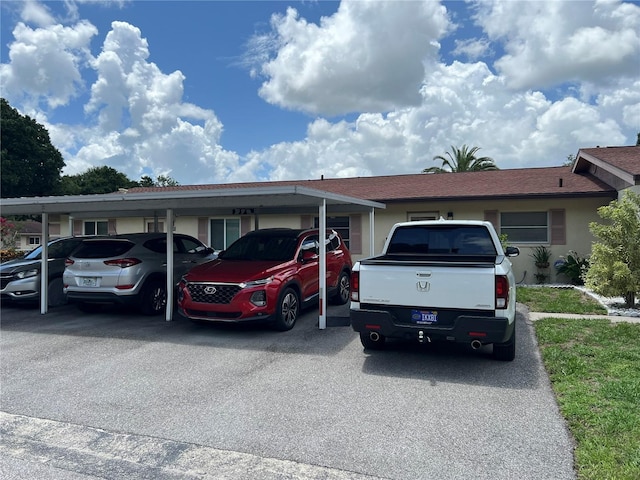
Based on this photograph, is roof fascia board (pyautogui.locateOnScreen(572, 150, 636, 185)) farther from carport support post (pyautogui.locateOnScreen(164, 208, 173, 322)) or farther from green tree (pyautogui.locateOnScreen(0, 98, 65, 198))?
green tree (pyautogui.locateOnScreen(0, 98, 65, 198))

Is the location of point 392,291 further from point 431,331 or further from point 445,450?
point 445,450

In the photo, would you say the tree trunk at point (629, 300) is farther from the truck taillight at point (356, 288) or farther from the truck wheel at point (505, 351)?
the truck taillight at point (356, 288)

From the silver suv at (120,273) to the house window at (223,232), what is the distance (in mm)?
6910

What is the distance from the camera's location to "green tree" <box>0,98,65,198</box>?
38500 mm

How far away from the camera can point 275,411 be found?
442cm

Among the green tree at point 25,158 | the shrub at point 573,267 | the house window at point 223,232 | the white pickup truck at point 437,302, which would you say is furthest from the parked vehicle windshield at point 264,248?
the green tree at point 25,158

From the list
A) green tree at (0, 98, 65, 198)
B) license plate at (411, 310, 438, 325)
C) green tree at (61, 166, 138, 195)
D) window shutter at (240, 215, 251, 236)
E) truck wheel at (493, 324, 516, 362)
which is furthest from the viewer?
green tree at (61, 166, 138, 195)

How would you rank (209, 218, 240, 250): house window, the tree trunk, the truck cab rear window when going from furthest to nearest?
(209, 218, 240, 250): house window
the tree trunk
the truck cab rear window

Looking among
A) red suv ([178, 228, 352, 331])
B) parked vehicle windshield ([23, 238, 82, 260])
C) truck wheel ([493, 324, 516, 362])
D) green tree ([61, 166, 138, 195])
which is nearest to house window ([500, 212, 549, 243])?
red suv ([178, 228, 352, 331])

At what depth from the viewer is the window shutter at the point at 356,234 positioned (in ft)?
50.4

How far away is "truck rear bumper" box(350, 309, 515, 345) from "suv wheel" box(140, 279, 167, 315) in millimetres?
5254

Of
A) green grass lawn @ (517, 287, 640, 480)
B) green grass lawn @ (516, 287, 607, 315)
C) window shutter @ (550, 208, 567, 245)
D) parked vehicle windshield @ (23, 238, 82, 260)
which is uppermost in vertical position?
window shutter @ (550, 208, 567, 245)

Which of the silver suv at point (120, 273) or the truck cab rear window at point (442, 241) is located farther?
the silver suv at point (120, 273)

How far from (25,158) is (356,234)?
3798 cm
